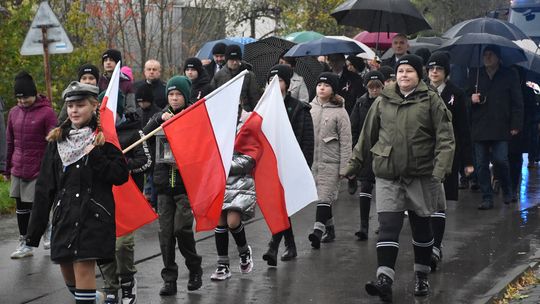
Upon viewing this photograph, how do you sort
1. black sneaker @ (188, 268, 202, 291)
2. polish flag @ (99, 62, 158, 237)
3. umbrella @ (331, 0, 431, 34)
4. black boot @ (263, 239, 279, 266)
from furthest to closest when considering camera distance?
umbrella @ (331, 0, 431, 34)
black boot @ (263, 239, 279, 266)
black sneaker @ (188, 268, 202, 291)
polish flag @ (99, 62, 158, 237)

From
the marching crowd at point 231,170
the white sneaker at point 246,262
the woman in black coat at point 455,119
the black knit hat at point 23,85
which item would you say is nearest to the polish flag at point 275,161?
the marching crowd at point 231,170

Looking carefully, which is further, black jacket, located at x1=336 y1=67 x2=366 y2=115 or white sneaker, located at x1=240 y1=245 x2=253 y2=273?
black jacket, located at x1=336 y1=67 x2=366 y2=115

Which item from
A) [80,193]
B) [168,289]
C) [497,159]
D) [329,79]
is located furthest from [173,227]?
[497,159]

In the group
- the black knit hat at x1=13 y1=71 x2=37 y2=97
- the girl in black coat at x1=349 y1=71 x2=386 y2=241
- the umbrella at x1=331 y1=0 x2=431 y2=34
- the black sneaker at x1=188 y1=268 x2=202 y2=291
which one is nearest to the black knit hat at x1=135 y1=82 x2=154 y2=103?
the black knit hat at x1=13 y1=71 x2=37 y2=97

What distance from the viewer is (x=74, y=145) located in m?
7.24

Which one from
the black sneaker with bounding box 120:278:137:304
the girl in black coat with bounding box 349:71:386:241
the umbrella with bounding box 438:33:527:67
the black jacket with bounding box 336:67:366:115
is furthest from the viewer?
the black jacket with bounding box 336:67:366:115

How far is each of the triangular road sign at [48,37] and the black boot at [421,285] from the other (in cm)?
535

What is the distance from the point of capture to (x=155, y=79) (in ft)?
46.0

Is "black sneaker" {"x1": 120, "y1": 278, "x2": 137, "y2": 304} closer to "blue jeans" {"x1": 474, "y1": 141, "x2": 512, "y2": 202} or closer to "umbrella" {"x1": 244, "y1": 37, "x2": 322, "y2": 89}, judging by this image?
"blue jeans" {"x1": 474, "y1": 141, "x2": 512, "y2": 202}

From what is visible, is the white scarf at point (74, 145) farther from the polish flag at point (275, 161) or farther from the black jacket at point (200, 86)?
the black jacket at point (200, 86)

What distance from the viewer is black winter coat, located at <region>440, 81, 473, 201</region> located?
10281mm

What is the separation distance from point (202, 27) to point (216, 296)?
15823mm

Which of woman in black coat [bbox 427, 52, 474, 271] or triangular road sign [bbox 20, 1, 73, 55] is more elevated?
triangular road sign [bbox 20, 1, 73, 55]

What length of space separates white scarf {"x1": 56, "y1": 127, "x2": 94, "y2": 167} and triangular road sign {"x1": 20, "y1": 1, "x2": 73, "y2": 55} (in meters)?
5.21
